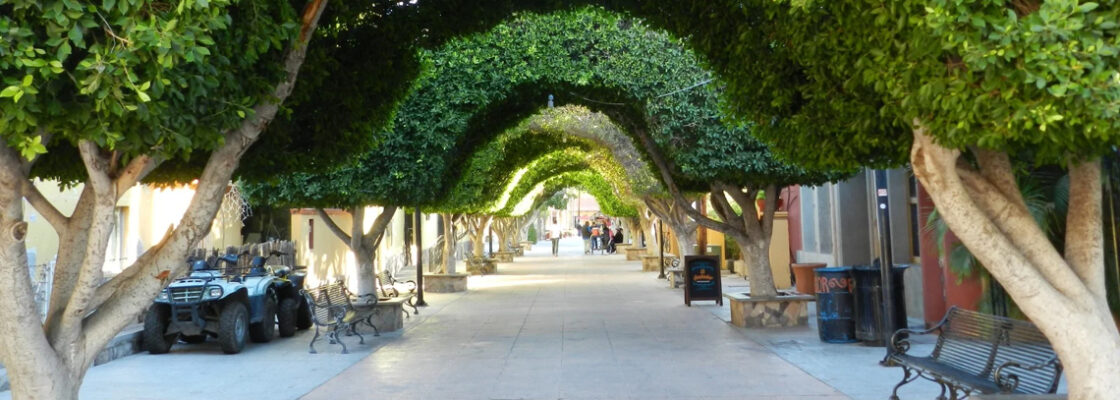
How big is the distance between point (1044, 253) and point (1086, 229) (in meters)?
0.38

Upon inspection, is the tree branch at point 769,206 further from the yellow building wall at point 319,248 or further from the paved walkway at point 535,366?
the yellow building wall at point 319,248

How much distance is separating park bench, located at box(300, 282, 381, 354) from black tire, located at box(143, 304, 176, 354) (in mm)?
1812

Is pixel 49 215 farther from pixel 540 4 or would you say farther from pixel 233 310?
pixel 233 310

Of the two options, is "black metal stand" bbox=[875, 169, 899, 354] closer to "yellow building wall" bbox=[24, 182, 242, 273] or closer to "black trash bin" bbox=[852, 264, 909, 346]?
"black trash bin" bbox=[852, 264, 909, 346]

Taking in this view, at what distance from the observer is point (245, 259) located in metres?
15.9

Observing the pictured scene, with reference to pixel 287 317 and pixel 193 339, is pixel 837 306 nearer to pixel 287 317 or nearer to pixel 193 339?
pixel 287 317

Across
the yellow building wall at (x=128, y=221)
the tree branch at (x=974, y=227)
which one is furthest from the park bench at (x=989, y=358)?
the yellow building wall at (x=128, y=221)

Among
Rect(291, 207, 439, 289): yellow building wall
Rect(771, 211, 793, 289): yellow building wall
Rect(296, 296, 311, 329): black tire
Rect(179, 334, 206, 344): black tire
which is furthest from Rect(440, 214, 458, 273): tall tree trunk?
Rect(179, 334, 206, 344): black tire

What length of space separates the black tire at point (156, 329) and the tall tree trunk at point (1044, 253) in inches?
371

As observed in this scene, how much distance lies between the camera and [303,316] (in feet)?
46.2

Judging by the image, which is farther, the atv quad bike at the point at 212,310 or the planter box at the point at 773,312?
the planter box at the point at 773,312

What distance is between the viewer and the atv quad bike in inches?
422

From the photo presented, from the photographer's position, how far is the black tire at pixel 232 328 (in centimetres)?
1088

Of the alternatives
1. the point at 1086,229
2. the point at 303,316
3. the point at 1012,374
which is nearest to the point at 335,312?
the point at 303,316
